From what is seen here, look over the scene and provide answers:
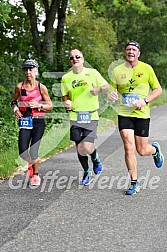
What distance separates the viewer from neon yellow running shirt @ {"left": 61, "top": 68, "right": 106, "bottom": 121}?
26.1 feet

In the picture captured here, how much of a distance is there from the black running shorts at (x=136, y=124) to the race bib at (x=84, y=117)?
0.48 meters

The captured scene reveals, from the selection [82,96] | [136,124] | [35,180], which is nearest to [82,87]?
[82,96]

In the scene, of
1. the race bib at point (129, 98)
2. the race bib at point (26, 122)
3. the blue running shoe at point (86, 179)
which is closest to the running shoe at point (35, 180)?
the blue running shoe at point (86, 179)

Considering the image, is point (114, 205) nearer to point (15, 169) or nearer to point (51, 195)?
point (51, 195)

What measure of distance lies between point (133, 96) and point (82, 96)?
0.78 m

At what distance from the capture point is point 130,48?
297 inches

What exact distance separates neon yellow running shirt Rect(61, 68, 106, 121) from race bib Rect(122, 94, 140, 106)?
1.36 ft

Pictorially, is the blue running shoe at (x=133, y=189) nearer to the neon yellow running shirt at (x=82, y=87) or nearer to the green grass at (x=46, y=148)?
the neon yellow running shirt at (x=82, y=87)

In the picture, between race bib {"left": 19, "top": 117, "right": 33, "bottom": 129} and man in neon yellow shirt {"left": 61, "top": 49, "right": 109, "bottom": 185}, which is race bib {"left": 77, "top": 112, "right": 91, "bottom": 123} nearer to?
man in neon yellow shirt {"left": 61, "top": 49, "right": 109, "bottom": 185}

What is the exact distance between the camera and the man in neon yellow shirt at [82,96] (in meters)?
7.91

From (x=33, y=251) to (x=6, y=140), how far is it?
697 cm

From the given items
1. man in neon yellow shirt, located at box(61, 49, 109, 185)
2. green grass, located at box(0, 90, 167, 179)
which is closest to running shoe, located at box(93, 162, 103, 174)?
man in neon yellow shirt, located at box(61, 49, 109, 185)

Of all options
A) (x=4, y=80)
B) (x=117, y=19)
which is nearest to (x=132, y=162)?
(x=4, y=80)

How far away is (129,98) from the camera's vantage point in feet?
25.2
